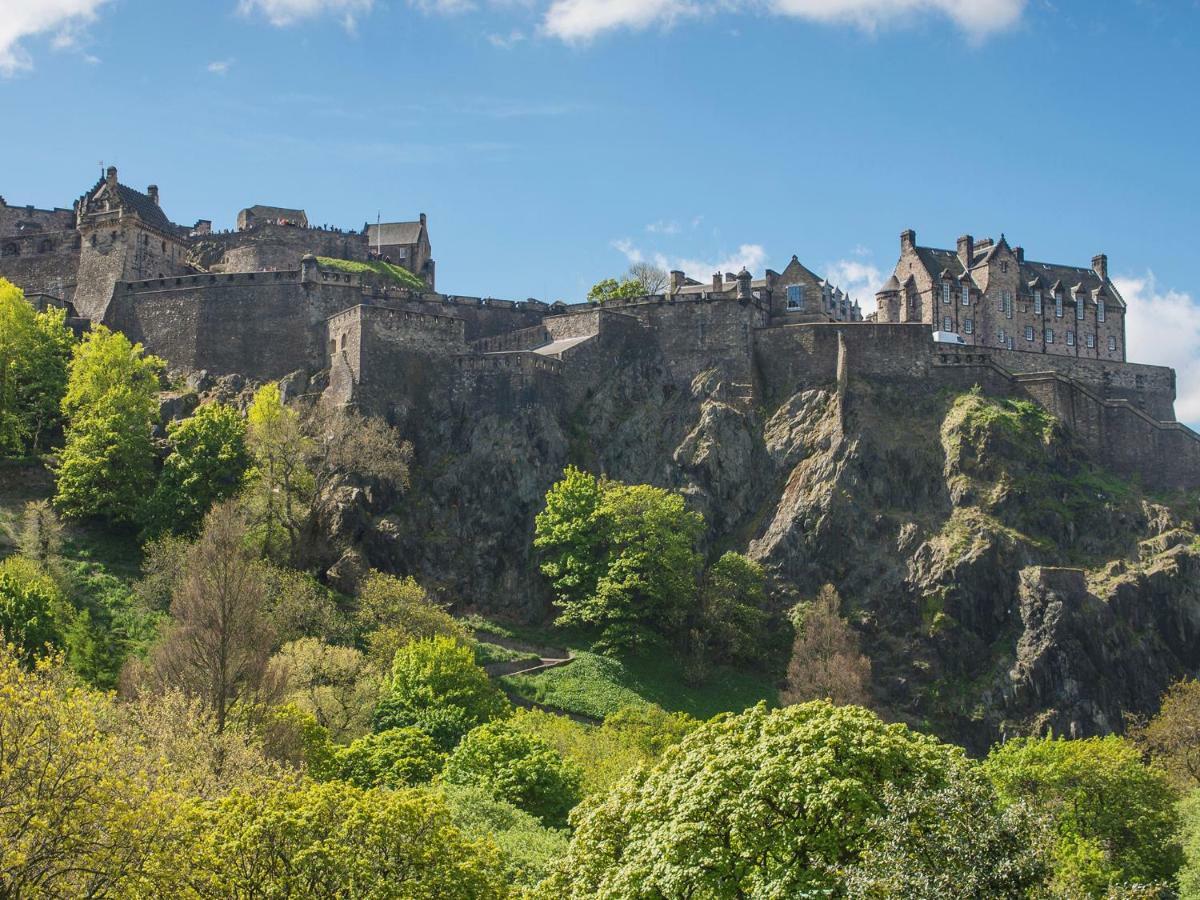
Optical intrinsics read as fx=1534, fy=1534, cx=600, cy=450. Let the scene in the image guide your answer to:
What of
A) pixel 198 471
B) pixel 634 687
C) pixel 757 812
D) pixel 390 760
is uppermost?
pixel 198 471

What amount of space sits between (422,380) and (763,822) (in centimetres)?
4619

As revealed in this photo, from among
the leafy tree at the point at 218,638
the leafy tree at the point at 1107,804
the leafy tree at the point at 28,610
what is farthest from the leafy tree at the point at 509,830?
the leafy tree at the point at 28,610

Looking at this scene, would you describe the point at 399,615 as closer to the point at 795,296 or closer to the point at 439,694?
the point at 439,694

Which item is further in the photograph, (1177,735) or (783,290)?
(783,290)

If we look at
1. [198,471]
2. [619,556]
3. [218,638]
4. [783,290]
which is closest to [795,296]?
[783,290]

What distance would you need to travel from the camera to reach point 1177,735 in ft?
188

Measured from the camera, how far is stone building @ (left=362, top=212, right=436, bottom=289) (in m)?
91.0

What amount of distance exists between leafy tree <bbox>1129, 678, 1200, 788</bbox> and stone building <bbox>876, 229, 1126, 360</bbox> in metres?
28.3

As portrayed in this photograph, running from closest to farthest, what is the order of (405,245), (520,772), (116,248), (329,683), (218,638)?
(520,772) < (218,638) < (329,683) < (116,248) < (405,245)

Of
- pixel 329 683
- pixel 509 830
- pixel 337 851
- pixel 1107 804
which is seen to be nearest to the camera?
pixel 337 851

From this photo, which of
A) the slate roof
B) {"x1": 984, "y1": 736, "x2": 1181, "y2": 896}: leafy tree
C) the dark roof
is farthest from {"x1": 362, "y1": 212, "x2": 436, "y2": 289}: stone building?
{"x1": 984, "y1": 736, "x2": 1181, "y2": 896}: leafy tree

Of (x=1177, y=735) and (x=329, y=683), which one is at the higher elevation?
(x=329, y=683)

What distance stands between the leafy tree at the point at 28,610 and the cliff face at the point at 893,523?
44.6ft

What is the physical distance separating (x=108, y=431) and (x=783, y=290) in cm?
3665
